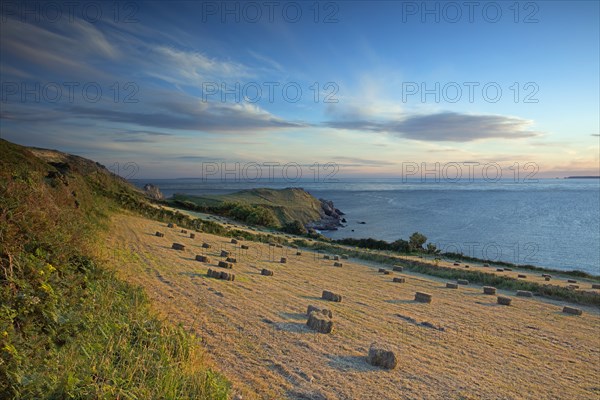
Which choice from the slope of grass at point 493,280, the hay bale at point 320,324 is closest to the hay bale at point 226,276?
the hay bale at point 320,324

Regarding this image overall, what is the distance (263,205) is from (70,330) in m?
83.0

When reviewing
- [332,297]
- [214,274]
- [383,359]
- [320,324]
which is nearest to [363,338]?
[320,324]

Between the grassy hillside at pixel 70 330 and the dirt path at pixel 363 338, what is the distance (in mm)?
1193

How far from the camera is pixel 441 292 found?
57.9 ft

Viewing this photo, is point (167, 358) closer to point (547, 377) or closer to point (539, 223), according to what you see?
point (547, 377)

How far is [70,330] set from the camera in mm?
5273

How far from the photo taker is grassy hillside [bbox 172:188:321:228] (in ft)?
195

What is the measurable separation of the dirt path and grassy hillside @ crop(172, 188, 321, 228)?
143ft

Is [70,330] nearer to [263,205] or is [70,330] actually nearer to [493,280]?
[493,280]

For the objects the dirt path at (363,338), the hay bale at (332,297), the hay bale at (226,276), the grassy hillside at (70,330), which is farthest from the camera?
the hay bale at (226,276)

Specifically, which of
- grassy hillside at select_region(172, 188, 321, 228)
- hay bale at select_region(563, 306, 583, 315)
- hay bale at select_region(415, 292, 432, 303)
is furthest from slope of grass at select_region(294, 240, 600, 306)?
grassy hillside at select_region(172, 188, 321, 228)

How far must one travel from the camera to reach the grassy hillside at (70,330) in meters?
3.96

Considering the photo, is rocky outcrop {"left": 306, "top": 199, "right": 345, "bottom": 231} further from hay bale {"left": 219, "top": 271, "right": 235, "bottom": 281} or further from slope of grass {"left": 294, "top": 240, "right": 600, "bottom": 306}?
hay bale {"left": 219, "top": 271, "right": 235, "bottom": 281}

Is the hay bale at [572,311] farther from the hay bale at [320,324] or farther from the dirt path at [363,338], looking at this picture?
the hay bale at [320,324]
